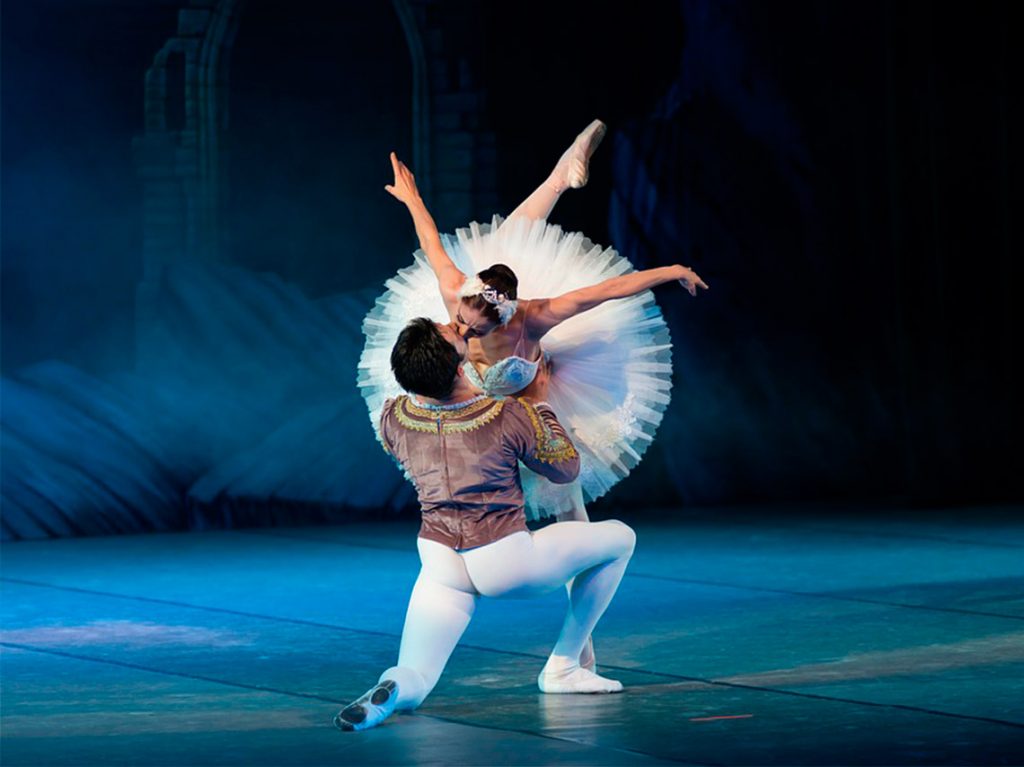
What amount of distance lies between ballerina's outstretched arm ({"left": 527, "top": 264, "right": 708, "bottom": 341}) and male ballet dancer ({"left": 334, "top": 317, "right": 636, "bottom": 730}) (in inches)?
10.9

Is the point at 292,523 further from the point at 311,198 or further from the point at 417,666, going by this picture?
the point at 417,666

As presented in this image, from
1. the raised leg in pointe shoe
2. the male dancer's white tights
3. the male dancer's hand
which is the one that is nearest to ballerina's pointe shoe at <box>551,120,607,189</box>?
the raised leg in pointe shoe

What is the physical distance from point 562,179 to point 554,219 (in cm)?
311

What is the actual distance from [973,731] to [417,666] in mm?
1333

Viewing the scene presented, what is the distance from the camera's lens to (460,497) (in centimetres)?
464

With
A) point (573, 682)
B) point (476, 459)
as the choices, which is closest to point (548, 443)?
point (476, 459)

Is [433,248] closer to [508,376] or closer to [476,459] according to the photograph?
[508,376]

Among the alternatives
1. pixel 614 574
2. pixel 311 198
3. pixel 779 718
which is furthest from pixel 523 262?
Result: pixel 311 198

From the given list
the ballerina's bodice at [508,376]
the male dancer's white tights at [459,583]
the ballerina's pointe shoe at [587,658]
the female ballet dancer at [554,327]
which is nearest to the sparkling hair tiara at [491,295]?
the female ballet dancer at [554,327]

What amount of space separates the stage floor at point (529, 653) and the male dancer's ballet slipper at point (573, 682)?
33 millimetres

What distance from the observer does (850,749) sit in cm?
418

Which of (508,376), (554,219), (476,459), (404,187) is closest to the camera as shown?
(476,459)

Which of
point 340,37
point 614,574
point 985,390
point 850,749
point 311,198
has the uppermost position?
point 340,37

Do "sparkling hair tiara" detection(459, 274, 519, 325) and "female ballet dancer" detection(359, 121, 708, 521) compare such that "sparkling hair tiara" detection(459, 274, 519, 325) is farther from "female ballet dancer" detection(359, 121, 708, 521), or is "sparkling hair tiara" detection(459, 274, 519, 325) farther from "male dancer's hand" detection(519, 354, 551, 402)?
"male dancer's hand" detection(519, 354, 551, 402)
